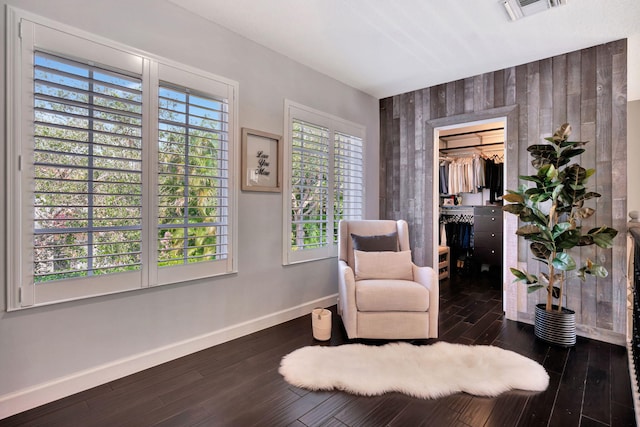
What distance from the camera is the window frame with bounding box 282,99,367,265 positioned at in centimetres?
310

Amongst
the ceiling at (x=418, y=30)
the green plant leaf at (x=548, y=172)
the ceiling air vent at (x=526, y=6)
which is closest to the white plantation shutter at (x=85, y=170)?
the ceiling at (x=418, y=30)

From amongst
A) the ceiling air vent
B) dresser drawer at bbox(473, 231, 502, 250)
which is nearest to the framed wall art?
the ceiling air vent

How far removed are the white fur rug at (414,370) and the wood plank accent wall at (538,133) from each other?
1117mm

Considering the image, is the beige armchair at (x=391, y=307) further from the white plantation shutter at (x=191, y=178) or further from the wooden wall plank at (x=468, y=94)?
the wooden wall plank at (x=468, y=94)

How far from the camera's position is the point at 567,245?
2566 mm

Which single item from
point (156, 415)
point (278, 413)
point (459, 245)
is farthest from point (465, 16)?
point (459, 245)

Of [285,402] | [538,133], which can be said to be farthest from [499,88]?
[285,402]

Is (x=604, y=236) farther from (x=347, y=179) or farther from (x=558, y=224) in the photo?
(x=347, y=179)

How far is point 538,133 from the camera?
10.1 ft

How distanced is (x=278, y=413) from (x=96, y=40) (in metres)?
2.53

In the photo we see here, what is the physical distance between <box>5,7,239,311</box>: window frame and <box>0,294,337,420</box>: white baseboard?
49 cm

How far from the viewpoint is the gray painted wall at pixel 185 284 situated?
1.79 meters

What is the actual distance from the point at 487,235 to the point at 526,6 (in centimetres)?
340

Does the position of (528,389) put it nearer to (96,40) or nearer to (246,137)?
(246,137)
